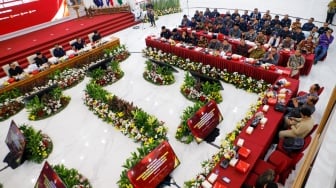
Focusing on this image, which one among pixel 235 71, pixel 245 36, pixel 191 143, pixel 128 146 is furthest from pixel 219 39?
pixel 128 146

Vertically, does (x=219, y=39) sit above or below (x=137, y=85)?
above

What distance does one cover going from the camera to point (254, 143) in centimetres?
443

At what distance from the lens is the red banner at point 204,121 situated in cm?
515

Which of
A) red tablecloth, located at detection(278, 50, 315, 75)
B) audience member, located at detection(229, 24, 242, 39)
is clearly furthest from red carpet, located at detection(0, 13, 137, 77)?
red tablecloth, located at detection(278, 50, 315, 75)

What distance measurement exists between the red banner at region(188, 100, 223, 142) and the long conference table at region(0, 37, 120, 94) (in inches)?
228

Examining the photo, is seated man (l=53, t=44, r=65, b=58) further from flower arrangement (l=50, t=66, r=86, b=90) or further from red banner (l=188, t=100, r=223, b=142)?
red banner (l=188, t=100, r=223, b=142)

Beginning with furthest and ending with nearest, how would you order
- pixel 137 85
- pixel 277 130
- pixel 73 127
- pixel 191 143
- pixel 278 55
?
pixel 137 85 < pixel 278 55 < pixel 73 127 < pixel 191 143 < pixel 277 130

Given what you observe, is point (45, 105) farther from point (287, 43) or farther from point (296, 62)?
point (287, 43)

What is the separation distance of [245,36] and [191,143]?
5.39 m

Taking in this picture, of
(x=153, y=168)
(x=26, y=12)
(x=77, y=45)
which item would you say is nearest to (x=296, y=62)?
(x=153, y=168)

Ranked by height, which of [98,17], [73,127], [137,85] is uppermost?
[98,17]

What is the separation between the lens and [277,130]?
4.96 m

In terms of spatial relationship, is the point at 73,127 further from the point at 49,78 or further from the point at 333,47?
the point at 333,47

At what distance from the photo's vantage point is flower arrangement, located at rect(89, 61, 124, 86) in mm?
7848
